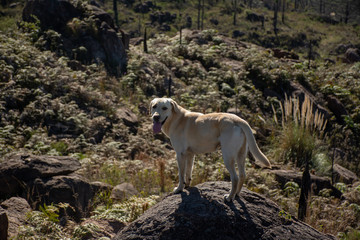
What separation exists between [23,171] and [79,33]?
11.1 meters

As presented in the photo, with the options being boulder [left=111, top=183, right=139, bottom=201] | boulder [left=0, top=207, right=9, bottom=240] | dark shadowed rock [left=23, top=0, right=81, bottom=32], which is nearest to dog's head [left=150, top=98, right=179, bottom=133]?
boulder [left=0, top=207, right=9, bottom=240]

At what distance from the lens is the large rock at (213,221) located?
4.36 metres

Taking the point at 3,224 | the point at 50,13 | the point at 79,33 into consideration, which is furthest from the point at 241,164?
the point at 50,13

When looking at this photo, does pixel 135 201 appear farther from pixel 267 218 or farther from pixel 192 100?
pixel 192 100

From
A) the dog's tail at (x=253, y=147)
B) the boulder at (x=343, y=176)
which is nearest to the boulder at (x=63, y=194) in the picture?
the dog's tail at (x=253, y=147)

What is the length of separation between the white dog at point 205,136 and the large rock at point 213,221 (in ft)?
0.91

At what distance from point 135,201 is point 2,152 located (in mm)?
4226

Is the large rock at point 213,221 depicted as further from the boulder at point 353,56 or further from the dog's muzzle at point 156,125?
the boulder at point 353,56

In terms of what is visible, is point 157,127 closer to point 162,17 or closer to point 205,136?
point 205,136

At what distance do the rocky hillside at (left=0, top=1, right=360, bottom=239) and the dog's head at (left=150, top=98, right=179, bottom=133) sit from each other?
195 cm

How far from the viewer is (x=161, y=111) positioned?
5.51 metres

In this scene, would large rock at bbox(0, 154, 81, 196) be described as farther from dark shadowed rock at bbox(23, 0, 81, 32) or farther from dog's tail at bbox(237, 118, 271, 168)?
dark shadowed rock at bbox(23, 0, 81, 32)

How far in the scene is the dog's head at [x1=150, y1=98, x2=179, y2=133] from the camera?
5.46 meters

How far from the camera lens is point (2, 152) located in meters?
8.80
